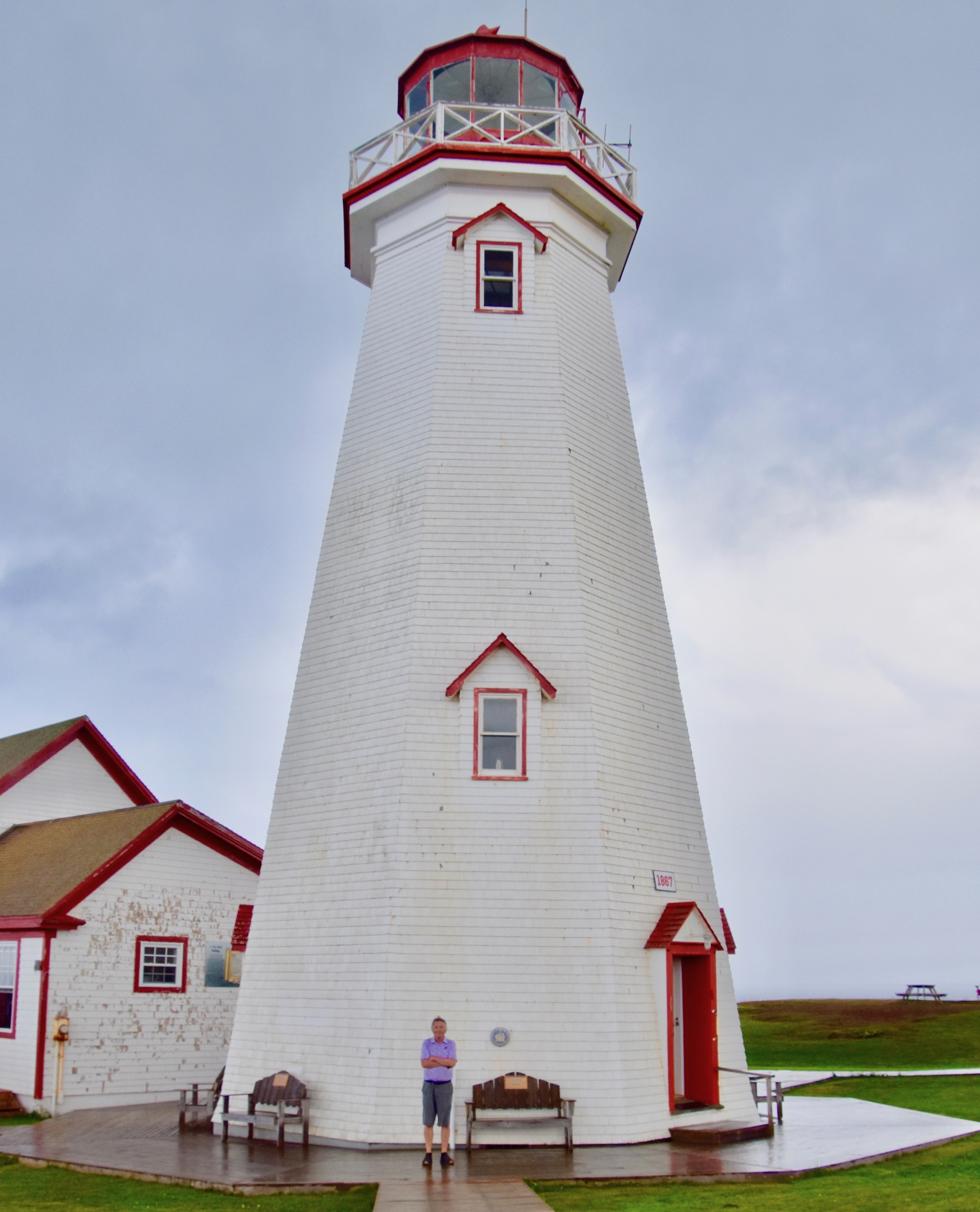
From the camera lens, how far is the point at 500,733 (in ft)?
47.5

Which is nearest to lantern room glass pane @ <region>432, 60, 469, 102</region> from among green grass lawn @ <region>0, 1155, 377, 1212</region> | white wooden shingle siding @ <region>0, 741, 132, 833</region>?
white wooden shingle siding @ <region>0, 741, 132, 833</region>

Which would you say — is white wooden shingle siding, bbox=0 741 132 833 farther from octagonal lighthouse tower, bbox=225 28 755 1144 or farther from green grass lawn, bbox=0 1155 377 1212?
green grass lawn, bbox=0 1155 377 1212

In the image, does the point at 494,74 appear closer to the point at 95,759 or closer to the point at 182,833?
the point at 182,833

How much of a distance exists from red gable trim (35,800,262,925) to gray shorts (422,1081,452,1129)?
26.9 ft

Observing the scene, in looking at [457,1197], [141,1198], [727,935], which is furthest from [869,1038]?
[141,1198]

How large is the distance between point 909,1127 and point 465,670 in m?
7.96

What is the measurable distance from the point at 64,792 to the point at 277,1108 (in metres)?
12.3

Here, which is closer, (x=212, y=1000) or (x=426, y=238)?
(x=426, y=238)

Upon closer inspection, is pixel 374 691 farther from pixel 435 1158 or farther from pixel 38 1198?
pixel 38 1198

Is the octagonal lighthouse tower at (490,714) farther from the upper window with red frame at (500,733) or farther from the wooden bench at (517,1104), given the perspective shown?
the wooden bench at (517,1104)

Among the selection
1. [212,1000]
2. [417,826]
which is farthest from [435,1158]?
[212,1000]

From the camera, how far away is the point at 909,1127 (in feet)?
48.1

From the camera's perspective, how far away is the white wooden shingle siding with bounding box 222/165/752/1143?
13367 mm

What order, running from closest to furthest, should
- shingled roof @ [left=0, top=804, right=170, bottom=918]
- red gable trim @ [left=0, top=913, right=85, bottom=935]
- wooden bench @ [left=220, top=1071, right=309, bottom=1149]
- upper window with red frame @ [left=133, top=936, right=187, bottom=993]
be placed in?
1. wooden bench @ [left=220, top=1071, right=309, bottom=1149]
2. red gable trim @ [left=0, top=913, right=85, bottom=935]
3. shingled roof @ [left=0, top=804, right=170, bottom=918]
4. upper window with red frame @ [left=133, top=936, right=187, bottom=993]
